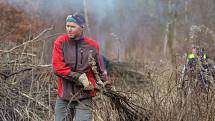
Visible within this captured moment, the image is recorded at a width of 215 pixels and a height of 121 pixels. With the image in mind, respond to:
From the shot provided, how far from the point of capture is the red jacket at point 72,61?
4.83 m

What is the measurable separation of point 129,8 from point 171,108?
2451 centimetres

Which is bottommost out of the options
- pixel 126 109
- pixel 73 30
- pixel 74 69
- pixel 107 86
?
pixel 126 109

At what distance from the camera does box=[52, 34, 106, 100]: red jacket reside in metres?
4.83

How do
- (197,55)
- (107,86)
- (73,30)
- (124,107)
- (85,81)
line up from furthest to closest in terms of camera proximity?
(197,55), (124,107), (107,86), (73,30), (85,81)

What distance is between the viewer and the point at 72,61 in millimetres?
4887

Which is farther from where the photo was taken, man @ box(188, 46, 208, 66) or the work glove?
man @ box(188, 46, 208, 66)

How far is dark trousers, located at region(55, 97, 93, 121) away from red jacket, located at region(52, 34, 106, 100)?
0.09m

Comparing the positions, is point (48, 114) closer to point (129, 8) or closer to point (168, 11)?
point (168, 11)

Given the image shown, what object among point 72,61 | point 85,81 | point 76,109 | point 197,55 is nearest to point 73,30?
point 72,61

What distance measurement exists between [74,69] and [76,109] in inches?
19.1

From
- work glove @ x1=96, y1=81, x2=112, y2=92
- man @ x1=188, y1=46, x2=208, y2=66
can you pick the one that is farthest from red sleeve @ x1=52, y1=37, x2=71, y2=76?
man @ x1=188, y1=46, x2=208, y2=66

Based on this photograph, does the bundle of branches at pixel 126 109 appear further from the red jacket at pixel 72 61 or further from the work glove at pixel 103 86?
the red jacket at pixel 72 61

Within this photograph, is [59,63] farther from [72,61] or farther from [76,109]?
[76,109]

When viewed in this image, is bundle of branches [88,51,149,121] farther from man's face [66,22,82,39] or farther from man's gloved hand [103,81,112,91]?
man's face [66,22,82,39]
